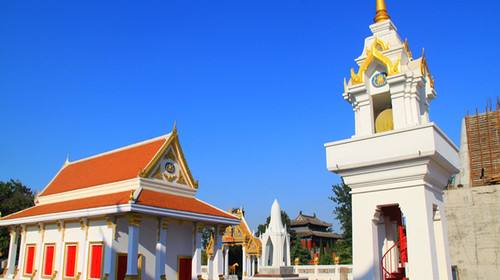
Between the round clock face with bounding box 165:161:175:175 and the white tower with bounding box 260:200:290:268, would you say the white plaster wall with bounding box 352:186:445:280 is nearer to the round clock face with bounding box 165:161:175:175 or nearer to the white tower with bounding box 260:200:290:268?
the white tower with bounding box 260:200:290:268

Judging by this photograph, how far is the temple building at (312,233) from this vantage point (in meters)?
48.9

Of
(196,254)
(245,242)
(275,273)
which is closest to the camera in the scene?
(275,273)

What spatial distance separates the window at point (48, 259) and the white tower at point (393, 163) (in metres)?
15.9

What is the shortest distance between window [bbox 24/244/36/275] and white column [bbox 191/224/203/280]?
790cm

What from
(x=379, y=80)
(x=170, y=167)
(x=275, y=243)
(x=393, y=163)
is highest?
(x=170, y=167)

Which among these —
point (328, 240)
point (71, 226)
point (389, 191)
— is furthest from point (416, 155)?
point (328, 240)

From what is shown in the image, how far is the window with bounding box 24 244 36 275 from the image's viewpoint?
67.2 ft

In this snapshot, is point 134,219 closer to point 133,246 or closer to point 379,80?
point 133,246

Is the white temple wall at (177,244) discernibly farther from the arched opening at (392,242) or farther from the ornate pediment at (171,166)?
the arched opening at (392,242)

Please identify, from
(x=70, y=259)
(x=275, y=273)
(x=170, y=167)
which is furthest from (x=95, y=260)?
(x=275, y=273)

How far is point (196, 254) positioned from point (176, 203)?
2.54m

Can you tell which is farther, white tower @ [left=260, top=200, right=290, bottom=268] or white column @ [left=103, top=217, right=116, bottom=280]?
white tower @ [left=260, top=200, right=290, bottom=268]

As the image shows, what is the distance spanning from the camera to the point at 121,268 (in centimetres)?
1666

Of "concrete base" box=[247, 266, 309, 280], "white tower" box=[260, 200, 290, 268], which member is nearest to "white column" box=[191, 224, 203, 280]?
"white tower" box=[260, 200, 290, 268]
